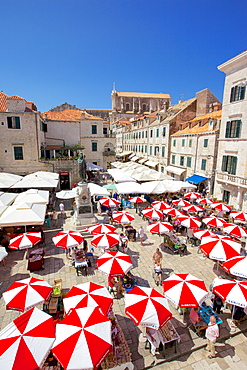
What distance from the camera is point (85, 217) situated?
640 inches

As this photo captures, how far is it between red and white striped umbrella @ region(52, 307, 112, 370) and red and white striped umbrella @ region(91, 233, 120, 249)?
4.78 m

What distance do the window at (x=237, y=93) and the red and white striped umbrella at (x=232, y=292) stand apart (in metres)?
18.4

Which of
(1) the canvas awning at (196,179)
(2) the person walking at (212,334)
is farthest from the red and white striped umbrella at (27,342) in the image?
(1) the canvas awning at (196,179)

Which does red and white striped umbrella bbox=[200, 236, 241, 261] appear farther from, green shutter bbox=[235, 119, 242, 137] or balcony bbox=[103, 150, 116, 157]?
balcony bbox=[103, 150, 116, 157]

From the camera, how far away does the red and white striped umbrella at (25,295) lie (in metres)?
6.70

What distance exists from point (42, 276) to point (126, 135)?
52.9 m

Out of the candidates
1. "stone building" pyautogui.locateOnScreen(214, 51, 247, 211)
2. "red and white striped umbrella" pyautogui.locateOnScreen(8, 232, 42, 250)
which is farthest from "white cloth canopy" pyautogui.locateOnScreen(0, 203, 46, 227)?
"stone building" pyautogui.locateOnScreen(214, 51, 247, 211)

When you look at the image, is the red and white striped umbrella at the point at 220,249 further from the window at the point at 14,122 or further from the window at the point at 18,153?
the window at the point at 14,122

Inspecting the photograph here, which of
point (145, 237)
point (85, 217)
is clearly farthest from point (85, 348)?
point (85, 217)

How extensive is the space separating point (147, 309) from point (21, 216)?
9.65 meters

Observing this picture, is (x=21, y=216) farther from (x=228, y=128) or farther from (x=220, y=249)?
(x=228, y=128)

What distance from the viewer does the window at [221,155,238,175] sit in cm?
2089

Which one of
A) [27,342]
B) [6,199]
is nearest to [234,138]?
[6,199]

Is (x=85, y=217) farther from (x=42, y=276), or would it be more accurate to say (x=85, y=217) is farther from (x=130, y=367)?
(x=130, y=367)
